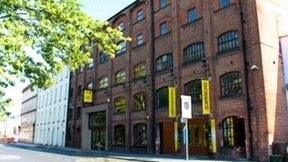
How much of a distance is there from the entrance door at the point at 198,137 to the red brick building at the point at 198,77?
0.23 feet

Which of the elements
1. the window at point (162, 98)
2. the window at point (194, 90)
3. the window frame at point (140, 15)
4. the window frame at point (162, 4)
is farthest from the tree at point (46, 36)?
the window frame at point (140, 15)

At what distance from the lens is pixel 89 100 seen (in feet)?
135

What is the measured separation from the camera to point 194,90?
27.4 m

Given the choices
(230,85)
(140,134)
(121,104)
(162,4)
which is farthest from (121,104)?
(230,85)

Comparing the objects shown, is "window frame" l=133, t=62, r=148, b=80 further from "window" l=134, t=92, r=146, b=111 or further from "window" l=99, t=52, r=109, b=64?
"window" l=99, t=52, r=109, b=64

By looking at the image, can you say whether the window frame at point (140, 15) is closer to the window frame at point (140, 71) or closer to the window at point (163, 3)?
the window at point (163, 3)

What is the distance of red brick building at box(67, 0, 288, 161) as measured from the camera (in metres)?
23.0

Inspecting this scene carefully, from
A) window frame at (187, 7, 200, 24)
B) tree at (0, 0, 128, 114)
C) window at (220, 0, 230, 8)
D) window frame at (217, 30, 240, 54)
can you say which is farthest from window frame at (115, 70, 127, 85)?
tree at (0, 0, 128, 114)

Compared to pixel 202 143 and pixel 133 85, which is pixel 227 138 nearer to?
pixel 202 143

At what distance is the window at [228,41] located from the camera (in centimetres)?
2484

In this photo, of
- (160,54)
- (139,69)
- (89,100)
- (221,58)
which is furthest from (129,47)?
(221,58)

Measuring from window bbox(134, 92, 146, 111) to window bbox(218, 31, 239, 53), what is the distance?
970cm

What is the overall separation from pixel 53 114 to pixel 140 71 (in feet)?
84.5

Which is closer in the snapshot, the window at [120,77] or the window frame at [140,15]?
the window frame at [140,15]
